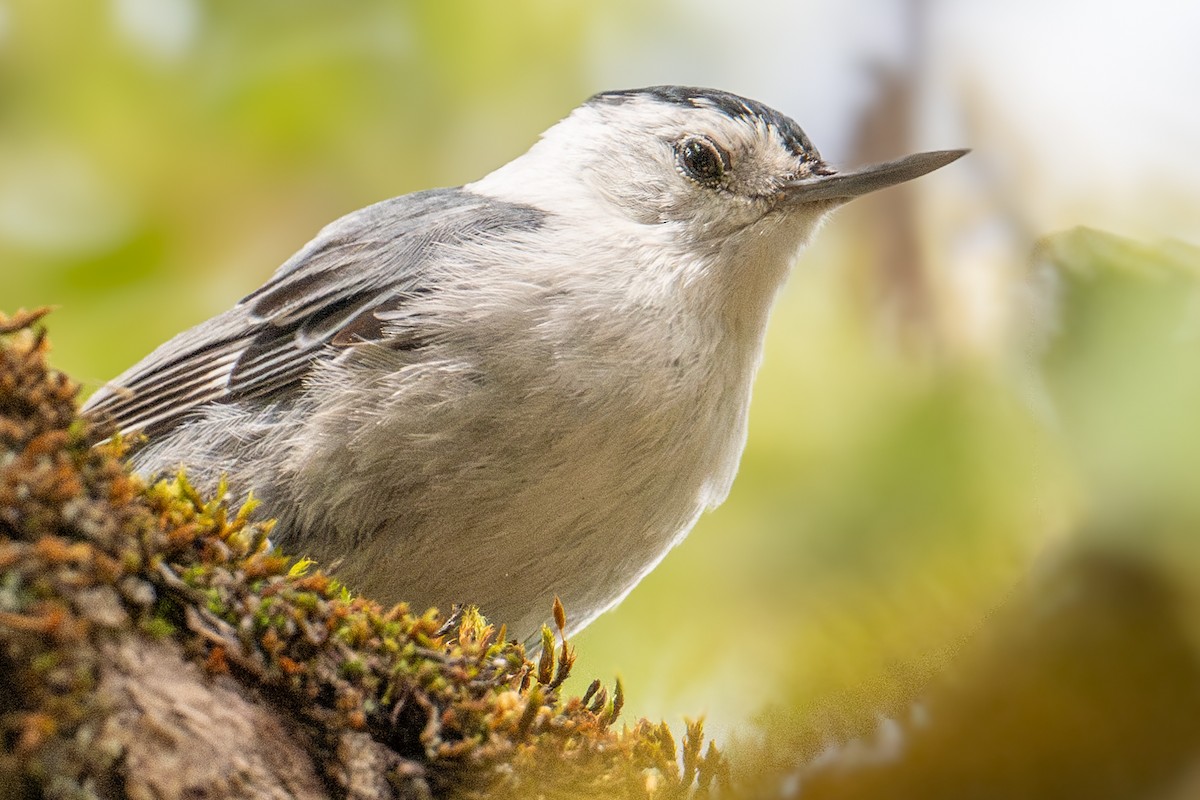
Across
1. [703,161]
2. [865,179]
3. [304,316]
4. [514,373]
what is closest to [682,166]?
[703,161]

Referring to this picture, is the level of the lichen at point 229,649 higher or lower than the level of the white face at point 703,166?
lower

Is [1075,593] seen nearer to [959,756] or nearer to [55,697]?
[959,756]

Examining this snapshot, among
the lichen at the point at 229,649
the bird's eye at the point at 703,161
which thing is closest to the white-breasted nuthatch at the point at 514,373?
the bird's eye at the point at 703,161

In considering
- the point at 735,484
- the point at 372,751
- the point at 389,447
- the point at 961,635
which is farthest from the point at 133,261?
the point at 961,635

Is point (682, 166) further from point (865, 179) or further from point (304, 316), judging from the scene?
point (304, 316)

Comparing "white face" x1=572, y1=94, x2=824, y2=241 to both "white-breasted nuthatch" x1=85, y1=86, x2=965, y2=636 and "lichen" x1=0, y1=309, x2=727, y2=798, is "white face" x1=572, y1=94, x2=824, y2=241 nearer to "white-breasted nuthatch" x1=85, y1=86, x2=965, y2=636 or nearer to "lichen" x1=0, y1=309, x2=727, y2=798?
"white-breasted nuthatch" x1=85, y1=86, x2=965, y2=636

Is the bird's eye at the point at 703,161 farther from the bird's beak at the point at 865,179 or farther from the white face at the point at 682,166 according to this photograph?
the bird's beak at the point at 865,179
